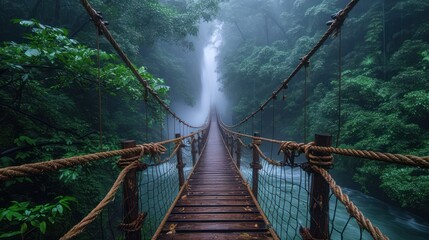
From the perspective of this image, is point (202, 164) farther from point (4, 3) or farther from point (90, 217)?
point (4, 3)

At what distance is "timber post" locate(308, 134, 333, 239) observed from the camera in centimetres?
100

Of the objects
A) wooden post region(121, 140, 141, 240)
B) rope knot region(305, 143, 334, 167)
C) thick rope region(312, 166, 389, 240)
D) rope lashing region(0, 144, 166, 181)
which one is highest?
rope lashing region(0, 144, 166, 181)

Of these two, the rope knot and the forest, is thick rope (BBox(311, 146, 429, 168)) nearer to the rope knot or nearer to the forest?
the rope knot

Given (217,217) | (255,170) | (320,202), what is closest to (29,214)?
(217,217)

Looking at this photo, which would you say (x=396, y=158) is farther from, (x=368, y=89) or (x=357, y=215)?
(x=368, y=89)

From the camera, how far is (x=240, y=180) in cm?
321

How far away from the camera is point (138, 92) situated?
347cm

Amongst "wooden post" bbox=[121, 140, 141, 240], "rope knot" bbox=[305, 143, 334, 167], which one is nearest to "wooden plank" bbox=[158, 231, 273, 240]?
"wooden post" bbox=[121, 140, 141, 240]

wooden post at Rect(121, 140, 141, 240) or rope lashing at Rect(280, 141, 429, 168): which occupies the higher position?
rope lashing at Rect(280, 141, 429, 168)

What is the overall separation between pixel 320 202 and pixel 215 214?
125 cm

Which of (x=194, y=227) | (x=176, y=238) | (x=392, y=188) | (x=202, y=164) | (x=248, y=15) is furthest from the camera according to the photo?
(x=248, y=15)

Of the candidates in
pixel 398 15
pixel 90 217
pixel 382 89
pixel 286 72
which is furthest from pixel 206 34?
pixel 90 217

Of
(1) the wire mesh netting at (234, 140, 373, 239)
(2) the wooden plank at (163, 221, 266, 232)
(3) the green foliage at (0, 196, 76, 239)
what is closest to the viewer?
(3) the green foliage at (0, 196, 76, 239)

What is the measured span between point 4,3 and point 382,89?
9.51 m
